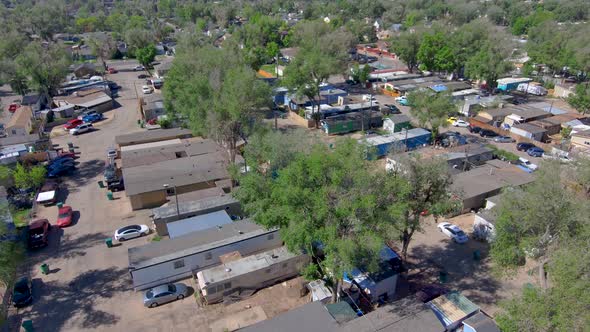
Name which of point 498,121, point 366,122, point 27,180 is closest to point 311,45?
point 366,122

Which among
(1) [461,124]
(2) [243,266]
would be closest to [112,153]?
(2) [243,266]

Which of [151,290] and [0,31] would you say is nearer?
[151,290]

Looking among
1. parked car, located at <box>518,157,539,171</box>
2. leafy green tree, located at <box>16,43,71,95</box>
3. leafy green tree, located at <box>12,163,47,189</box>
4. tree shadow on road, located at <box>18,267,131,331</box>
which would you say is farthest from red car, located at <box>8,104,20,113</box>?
parked car, located at <box>518,157,539,171</box>

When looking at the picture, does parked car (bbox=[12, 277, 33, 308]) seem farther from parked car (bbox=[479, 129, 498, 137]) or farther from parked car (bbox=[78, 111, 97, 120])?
parked car (bbox=[479, 129, 498, 137])

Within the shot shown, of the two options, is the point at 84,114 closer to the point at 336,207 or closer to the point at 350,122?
the point at 350,122

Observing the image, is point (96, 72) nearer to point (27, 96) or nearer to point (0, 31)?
point (27, 96)

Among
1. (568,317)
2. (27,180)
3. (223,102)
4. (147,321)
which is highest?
(223,102)

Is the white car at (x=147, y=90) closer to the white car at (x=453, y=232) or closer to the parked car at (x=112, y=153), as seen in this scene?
the parked car at (x=112, y=153)
